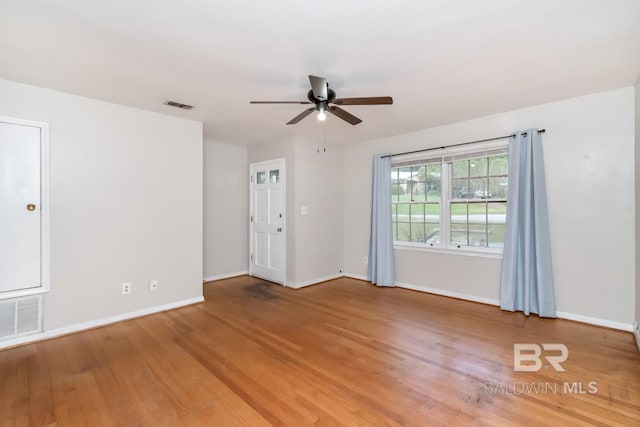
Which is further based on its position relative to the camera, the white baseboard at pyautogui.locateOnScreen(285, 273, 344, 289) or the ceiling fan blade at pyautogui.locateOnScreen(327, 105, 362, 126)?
the white baseboard at pyautogui.locateOnScreen(285, 273, 344, 289)

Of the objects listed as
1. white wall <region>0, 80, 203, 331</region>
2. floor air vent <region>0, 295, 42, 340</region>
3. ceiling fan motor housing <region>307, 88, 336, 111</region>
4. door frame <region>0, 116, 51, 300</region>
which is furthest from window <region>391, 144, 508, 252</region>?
floor air vent <region>0, 295, 42, 340</region>

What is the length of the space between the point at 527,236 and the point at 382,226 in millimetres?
1998

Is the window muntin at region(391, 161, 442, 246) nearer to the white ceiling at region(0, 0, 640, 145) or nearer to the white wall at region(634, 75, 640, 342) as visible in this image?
the white ceiling at region(0, 0, 640, 145)

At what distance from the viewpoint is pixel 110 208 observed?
3383 millimetres

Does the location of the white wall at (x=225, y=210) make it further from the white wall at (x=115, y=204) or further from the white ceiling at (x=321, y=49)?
the white ceiling at (x=321, y=49)

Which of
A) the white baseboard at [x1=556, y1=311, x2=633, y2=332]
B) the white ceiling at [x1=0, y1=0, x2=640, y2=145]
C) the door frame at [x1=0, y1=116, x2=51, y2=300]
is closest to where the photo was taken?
the white ceiling at [x1=0, y1=0, x2=640, y2=145]

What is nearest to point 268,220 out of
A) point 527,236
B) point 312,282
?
point 312,282

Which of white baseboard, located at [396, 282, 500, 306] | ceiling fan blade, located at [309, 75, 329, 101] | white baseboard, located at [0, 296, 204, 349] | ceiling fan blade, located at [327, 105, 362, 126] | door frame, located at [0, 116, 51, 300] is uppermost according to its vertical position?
ceiling fan blade, located at [309, 75, 329, 101]

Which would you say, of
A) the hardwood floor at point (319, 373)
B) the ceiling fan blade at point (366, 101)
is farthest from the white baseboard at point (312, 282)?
the ceiling fan blade at point (366, 101)

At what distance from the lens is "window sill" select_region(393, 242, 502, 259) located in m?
3.98

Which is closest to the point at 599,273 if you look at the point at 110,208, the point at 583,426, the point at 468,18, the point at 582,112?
the point at 582,112

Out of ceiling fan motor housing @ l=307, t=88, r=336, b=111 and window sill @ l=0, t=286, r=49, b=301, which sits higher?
ceiling fan motor housing @ l=307, t=88, r=336, b=111

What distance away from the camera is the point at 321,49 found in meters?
Answer: 2.25

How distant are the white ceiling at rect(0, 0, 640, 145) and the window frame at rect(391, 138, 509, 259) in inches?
25.4
